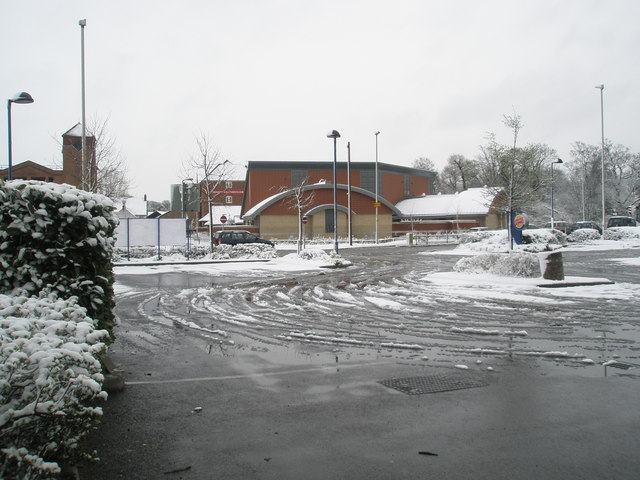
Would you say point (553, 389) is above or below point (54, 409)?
below

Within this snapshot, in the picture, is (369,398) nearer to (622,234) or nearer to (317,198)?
(622,234)

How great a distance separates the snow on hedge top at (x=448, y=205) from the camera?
205ft

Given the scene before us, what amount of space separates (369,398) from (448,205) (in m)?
61.7

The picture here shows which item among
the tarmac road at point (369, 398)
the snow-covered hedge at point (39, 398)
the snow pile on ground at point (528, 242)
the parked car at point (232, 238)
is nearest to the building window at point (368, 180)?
the snow pile on ground at point (528, 242)

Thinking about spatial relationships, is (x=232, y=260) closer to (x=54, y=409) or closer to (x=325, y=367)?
(x=325, y=367)

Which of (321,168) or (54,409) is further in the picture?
(321,168)

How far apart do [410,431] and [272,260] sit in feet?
81.2

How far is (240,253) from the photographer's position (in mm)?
31250

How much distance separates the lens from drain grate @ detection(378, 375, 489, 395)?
592cm

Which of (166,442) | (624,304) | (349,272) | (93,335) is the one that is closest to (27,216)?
(93,335)

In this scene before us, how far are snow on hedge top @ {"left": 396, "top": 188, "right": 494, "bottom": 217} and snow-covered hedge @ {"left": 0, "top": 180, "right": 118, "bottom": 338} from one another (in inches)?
2247

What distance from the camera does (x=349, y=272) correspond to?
2161 centimetres

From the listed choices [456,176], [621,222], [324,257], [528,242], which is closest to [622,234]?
[621,222]

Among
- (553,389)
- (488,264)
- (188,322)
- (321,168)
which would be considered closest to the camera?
(553,389)
